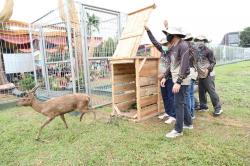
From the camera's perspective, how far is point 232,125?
157 inches

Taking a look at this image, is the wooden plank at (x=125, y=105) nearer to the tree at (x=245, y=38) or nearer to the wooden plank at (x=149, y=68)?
the wooden plank at (x=149, y=68)

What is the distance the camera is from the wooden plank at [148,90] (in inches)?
174

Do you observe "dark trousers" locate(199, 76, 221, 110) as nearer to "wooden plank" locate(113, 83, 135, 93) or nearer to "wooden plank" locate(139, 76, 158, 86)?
"wooden plank" locate(139, 76, 158, 86)

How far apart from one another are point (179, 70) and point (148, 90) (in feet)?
4.46

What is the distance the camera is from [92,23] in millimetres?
5184

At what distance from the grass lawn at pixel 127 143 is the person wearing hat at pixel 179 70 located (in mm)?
Answer: 370

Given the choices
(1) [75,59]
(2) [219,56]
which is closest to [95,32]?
(1) [75,59]

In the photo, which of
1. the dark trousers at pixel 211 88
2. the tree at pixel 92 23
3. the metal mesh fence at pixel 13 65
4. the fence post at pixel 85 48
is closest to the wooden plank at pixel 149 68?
the dark trousers at pixel 211 88

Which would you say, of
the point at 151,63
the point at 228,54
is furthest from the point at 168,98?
the point at 228,54

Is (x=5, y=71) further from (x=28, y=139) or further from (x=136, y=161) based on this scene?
(x=136, y=161)

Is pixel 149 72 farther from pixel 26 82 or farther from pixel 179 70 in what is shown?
pixel 26 82

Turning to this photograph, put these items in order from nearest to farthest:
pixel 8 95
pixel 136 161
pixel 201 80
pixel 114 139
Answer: pixel 136 161 → pixel 114 139 → pixel 201 80 → pixel 8 95

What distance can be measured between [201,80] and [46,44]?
420cm

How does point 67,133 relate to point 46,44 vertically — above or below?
below
